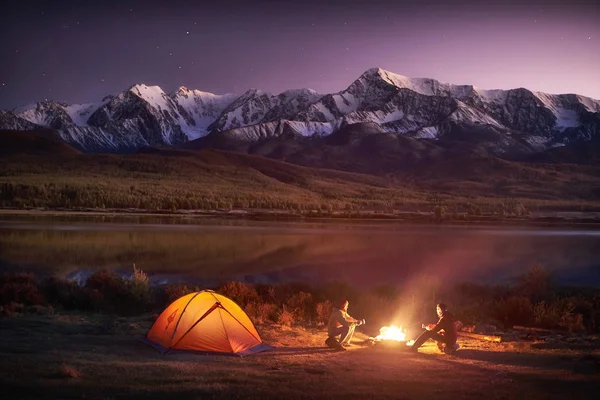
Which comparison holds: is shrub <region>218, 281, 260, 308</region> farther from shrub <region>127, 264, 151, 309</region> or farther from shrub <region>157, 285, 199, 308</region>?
shrub <region>127, 264, 151, 309</region>

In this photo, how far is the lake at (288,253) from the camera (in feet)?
98.9

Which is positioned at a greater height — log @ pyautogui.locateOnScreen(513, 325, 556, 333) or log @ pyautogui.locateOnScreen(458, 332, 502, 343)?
log @ pyautogui.locateOnScreen(458, 332, 502, 343)

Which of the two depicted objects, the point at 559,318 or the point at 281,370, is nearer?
the point at 281,370

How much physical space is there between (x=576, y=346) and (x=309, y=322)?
23.3 feet

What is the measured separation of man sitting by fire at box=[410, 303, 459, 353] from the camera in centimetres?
1408

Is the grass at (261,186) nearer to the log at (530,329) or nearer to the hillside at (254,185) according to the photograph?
the hillside at (254,185)

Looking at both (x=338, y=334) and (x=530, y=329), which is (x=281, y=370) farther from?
(x=530, y=329)

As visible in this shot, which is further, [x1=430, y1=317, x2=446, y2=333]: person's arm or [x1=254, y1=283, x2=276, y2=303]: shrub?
[x1=254, y1=283, x2=276, y2=303]: shrub

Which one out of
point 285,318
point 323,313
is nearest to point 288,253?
point 323,313

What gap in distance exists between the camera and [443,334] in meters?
14.2

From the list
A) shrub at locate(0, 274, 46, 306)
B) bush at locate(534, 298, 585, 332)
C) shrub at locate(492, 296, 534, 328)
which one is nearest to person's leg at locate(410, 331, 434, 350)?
shrub at locate(492, 296, 534, 328)

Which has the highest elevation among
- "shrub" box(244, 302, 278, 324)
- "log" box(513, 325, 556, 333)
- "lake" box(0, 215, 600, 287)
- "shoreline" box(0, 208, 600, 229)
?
"shrub" box(244, 302, 278, 324)

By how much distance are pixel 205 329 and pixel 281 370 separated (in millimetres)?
2668

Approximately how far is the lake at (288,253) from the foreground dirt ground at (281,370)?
12.4 m
